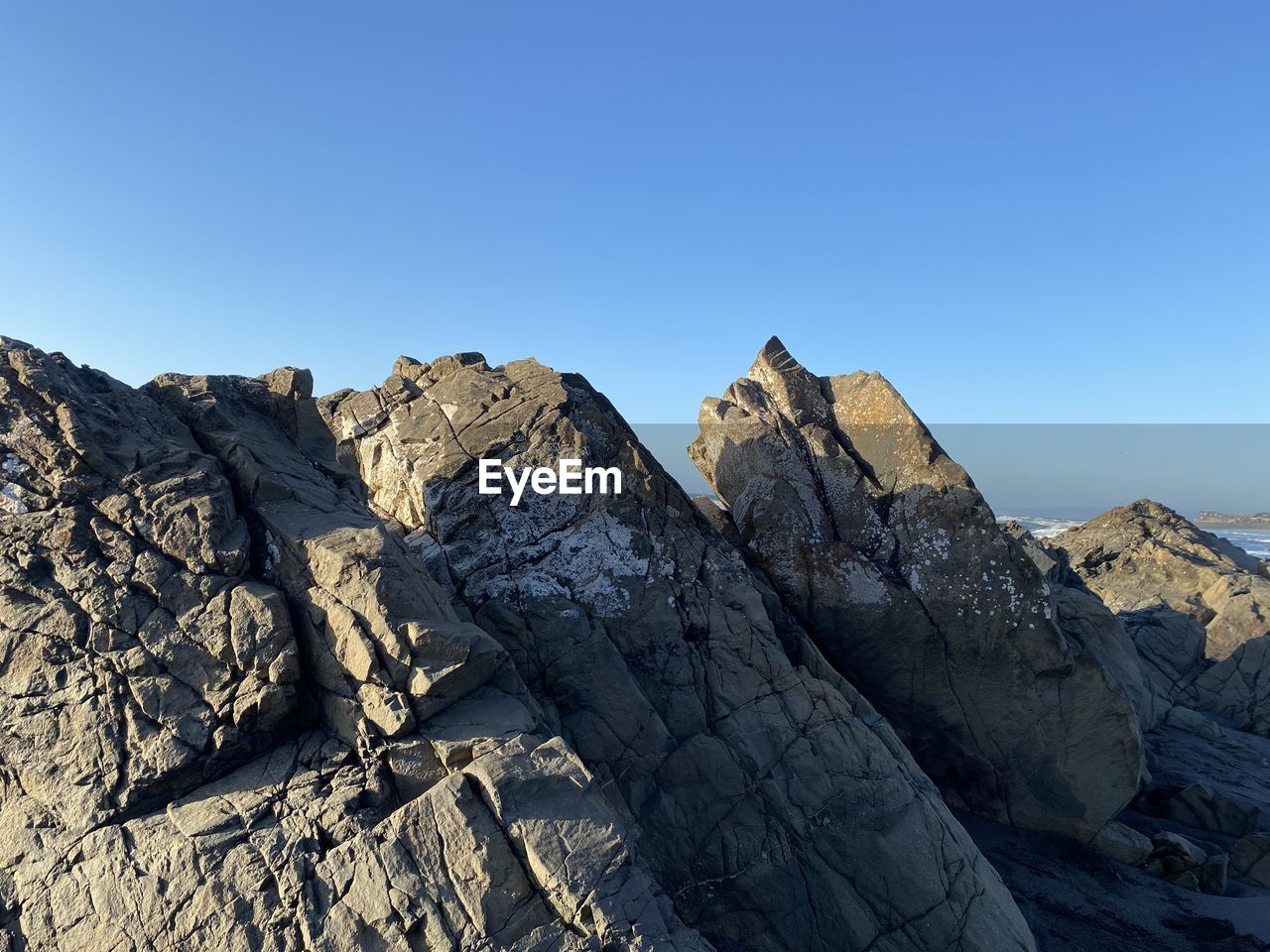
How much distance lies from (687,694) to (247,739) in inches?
232

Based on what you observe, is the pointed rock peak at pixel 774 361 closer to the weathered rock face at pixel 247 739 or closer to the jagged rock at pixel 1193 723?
the weathered rock face at pixel 247 739

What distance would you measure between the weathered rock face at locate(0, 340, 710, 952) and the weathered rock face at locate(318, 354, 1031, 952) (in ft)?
8.09

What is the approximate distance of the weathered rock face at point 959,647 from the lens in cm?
1491

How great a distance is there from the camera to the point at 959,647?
1495 cm

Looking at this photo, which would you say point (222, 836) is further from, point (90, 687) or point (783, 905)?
point (783, 905)

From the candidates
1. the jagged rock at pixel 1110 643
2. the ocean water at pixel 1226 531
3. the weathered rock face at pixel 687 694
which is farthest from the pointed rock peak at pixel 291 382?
the ocean water at pixel 1226 531

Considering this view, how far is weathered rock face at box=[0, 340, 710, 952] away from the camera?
6.85 meters

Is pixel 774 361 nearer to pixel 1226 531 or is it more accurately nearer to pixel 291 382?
pixel 291 382

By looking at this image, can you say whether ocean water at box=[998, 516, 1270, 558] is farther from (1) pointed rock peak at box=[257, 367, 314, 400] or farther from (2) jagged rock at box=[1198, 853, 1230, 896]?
(1) pointed rock peak at box=[257, 367, 314, 400]

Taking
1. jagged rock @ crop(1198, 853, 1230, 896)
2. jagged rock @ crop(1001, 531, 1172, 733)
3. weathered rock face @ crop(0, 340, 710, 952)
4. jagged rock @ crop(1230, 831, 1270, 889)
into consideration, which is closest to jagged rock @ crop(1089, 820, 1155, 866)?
jagged rock @ crop(1198, 853, 1230, 896)

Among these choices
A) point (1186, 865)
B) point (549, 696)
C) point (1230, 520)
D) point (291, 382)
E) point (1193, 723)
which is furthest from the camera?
point (1230, 520)

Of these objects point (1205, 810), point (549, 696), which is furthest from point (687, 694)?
point (1205, 810)

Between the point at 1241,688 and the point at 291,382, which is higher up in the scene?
the point at 291,382

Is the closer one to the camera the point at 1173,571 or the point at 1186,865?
the point at 1186,865
